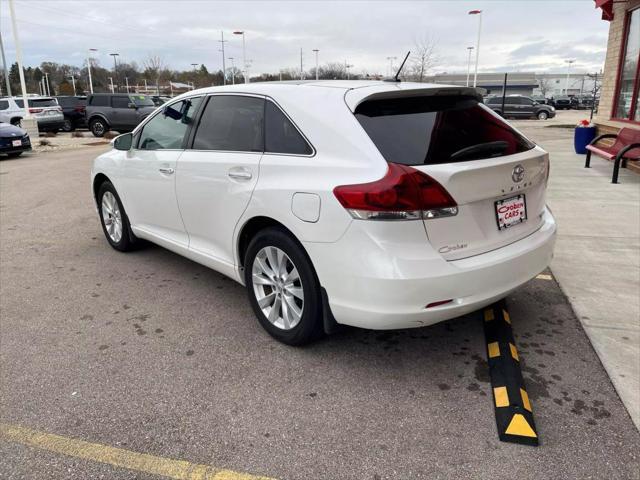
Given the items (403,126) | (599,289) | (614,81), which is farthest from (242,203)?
(614,81)

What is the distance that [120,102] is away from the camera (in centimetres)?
2212

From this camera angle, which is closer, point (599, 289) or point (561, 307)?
point (561, 307)

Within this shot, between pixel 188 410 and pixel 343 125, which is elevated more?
pixel 343 125

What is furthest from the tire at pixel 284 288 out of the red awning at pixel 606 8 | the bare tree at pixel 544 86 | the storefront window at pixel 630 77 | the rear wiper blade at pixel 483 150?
the bare tree at pixel 544 86

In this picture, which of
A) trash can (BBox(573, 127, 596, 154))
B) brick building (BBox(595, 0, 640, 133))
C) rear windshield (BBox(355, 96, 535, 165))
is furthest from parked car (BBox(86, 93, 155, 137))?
rear windshield (BBox(355, 96, 535, 165))

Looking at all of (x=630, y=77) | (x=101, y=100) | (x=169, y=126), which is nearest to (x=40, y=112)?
(x=101, y=100)

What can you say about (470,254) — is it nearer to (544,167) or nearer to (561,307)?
(544,167)

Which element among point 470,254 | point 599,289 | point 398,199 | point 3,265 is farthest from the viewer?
point 3,265

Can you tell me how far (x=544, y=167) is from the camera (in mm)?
3521

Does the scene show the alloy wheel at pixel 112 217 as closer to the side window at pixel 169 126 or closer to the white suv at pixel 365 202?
the side window at pixel 169 126

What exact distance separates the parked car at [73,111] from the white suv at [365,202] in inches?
944

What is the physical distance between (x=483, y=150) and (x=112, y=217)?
13.7 feet

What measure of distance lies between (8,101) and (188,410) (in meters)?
23.9

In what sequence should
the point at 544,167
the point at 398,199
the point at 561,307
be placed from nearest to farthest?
the point at 398,199, the point at 544,167, the point at 561,307
